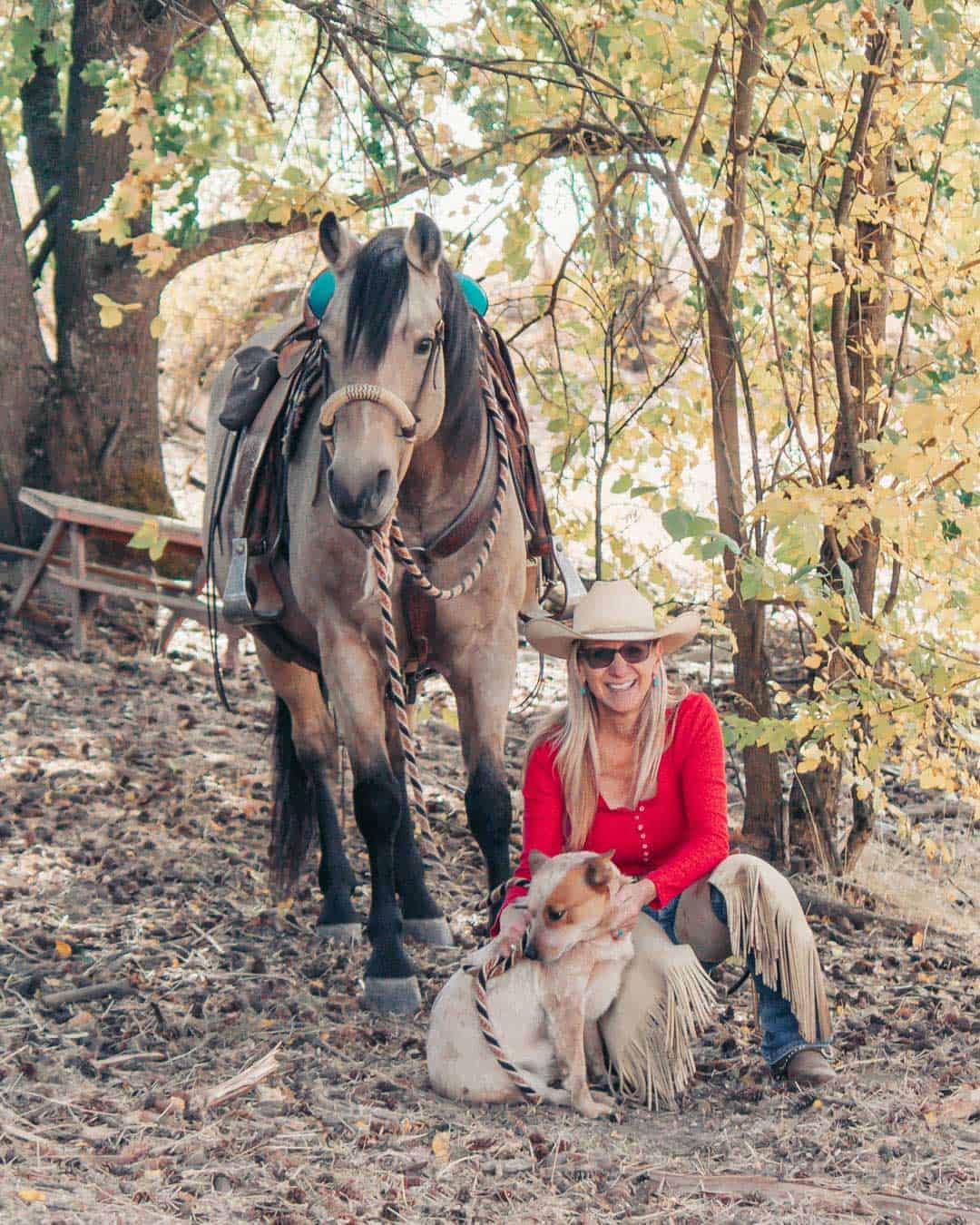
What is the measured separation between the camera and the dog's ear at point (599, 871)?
2855 mm

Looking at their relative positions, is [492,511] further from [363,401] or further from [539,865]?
[539,865]

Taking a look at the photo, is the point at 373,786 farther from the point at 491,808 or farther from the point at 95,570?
the point at 95,570

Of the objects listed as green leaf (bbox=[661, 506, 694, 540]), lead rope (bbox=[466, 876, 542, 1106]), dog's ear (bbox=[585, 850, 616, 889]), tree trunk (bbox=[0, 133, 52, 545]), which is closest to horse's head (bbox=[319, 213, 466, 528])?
green leaf (bbox=[661, 506, 694, 540])

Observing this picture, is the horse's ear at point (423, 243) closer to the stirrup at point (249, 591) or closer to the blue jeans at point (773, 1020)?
the stirrup at point (249, 591)

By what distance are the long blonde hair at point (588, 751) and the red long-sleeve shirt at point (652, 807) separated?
0.9 inches

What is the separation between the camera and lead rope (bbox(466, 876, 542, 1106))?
292cm

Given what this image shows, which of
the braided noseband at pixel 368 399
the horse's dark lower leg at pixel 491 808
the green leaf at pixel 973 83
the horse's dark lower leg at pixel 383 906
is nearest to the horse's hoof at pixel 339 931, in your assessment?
the horse's dark lower leg at pixel 383 906

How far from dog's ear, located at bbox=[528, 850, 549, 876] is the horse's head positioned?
837mm

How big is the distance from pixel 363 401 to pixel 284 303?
385 inches

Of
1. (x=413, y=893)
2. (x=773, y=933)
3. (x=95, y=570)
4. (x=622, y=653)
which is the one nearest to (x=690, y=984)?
(x=773, y=933)

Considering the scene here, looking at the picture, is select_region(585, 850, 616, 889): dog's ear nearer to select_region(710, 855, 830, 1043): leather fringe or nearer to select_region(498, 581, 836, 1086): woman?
select_region(498, 581, 836, 1086): woman

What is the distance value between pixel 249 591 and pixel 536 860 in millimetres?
1654

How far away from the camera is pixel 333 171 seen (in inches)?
188

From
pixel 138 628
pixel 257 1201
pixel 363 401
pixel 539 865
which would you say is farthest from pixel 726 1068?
pixel 138 628
